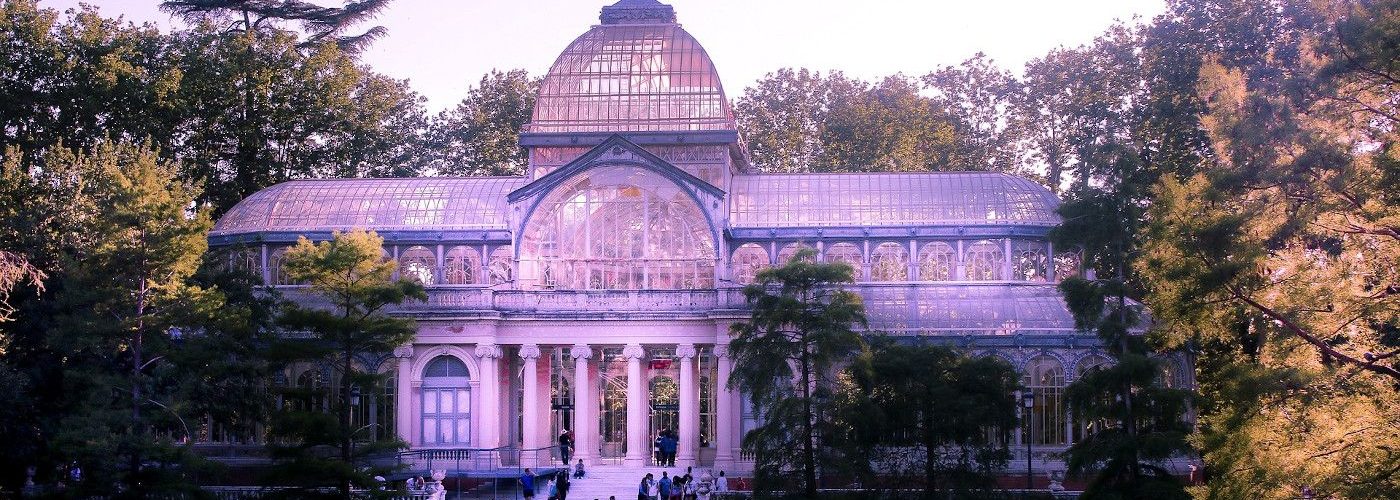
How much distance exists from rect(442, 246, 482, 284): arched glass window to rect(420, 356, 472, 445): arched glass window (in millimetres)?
5368

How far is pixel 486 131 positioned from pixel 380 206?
2759 cm

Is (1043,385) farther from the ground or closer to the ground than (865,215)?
closer to the ground

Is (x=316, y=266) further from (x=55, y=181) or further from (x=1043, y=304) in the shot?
(x=1043, y=304)

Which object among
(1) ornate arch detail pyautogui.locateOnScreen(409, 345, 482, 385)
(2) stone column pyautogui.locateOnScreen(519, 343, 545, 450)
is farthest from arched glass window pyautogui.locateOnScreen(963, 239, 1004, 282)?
(1) ornate arch detail pyautogui.locateOnScreen(409, 345, 482, 385)

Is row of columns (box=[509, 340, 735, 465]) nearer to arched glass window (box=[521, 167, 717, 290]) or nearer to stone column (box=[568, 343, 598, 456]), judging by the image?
stone column (box=[568, 343, 598, 456])

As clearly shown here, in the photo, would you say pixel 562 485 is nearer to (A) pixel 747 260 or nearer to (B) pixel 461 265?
(B) pixel 461 265

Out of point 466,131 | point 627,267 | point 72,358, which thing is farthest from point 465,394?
point 466,131

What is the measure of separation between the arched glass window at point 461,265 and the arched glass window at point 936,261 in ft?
56.7

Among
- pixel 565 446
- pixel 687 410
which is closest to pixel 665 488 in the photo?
pixel 687 410

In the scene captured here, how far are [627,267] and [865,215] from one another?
Result: 961 centimetres

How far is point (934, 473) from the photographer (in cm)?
4962

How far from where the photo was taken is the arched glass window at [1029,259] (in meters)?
64.7

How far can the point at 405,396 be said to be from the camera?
2402 inches

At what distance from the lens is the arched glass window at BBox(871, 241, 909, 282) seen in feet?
213
